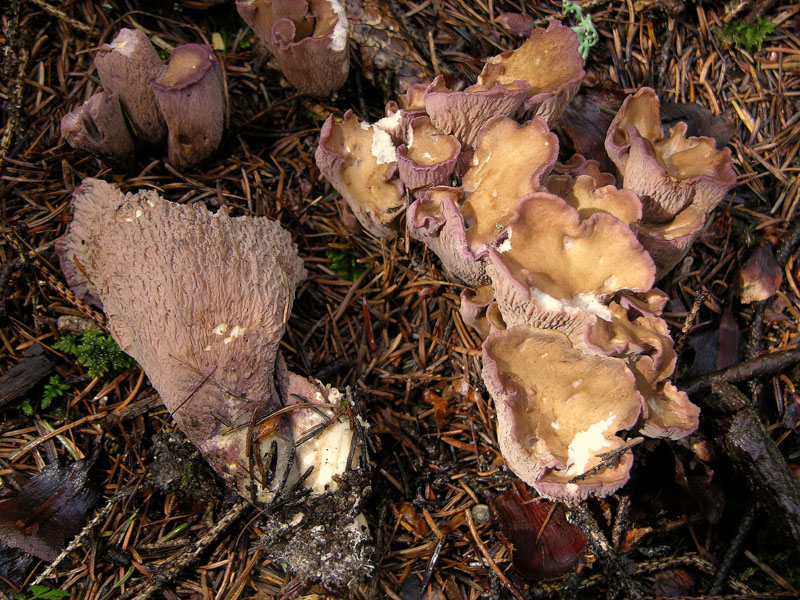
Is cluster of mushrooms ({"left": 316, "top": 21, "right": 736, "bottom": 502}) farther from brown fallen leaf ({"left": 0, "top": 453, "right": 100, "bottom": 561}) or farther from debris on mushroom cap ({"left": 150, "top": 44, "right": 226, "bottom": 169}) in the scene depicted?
brown fallen leaf ({"left": 0, "top": 453, "right": 100, "bottom": 561})

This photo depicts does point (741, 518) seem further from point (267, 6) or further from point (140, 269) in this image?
point (267, 6)

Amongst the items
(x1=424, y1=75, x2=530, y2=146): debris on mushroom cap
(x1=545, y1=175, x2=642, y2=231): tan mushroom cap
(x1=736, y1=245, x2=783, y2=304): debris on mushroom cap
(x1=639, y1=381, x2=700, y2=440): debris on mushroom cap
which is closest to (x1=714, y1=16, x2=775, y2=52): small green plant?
(x1=736, y1=245, x2=783, y2=304): debris on mushroom cap

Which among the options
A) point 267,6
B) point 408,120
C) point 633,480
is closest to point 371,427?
point 633,480

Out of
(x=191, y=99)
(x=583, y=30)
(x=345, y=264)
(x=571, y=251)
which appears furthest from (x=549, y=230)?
(x=191, y=99)

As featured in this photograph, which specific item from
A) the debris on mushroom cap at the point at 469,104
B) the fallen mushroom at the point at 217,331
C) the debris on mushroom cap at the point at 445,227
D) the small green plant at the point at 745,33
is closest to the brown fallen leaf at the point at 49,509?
the fallen mushroom at the point at 217,331

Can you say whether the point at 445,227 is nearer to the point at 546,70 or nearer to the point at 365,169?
the point at 365,169
